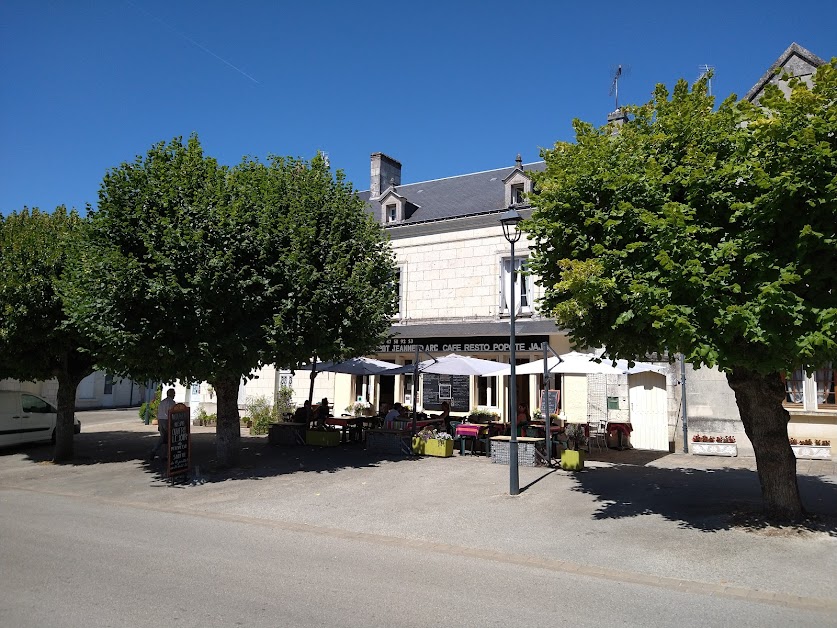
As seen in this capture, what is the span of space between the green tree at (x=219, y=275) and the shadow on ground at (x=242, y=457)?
34.7 inches

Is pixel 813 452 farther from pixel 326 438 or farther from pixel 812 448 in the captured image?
pixel 326 438

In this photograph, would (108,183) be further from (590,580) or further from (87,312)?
(590,580)

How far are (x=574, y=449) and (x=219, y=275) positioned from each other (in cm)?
927

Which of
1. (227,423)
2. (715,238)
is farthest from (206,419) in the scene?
(715,238)

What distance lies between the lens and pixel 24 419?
1691 cm

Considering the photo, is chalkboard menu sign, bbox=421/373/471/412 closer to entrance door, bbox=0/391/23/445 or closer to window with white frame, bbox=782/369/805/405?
window with white frame, bbox=782/369/805/405

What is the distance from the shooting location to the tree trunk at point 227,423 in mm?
13672

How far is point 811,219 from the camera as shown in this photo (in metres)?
7.23

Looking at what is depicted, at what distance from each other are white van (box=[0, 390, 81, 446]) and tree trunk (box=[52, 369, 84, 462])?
1406 millimetres

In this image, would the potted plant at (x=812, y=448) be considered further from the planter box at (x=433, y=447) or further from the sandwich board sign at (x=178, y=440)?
the sandwich board sign at (x=178, y=440)

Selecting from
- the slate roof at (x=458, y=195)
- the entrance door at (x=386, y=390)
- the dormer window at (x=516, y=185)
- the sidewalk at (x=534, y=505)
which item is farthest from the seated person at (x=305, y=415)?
the dormer window at (x=516, y=185)

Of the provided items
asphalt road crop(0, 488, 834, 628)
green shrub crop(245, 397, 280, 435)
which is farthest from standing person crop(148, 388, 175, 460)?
green shrub crop(245, 397, 280, 435)

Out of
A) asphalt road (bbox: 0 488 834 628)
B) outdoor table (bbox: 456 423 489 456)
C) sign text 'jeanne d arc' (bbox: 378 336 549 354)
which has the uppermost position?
sign text 'jeanne d arc' (bbox: 378 336 549 354)

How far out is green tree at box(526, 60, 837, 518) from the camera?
715cm
